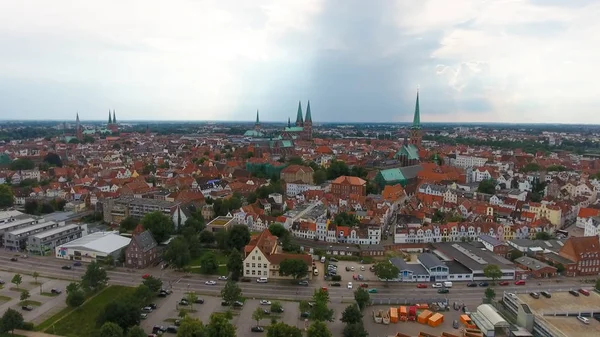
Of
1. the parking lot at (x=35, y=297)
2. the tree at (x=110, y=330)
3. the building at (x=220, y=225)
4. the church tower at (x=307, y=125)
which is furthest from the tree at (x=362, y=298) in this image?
the church tower at (x=307, y=125)

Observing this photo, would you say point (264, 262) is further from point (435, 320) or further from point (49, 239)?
point (49, 239)

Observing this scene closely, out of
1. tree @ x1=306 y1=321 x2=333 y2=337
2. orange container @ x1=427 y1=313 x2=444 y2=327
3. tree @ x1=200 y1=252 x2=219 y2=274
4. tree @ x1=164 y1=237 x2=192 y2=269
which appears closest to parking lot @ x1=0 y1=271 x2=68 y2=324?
tree @ x1=164 y1=237 x2=192 y2=269

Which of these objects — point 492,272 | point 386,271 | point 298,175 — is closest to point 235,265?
point 386,271

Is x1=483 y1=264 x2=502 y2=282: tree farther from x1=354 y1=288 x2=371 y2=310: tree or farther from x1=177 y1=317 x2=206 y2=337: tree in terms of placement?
x1=177 y1=317 x2=206 y2=337: tree

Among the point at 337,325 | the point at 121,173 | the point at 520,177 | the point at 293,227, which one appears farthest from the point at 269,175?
the point at 337,325

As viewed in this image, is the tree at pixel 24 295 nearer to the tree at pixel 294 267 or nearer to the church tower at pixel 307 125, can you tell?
the tree at pixel 294 267
